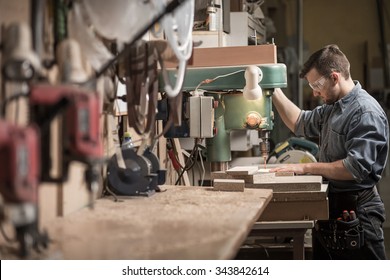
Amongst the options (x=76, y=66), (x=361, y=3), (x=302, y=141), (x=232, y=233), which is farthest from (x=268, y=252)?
(x=361, y=3)

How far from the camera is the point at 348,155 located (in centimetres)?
283

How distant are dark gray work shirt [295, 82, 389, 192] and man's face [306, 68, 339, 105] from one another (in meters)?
0.04

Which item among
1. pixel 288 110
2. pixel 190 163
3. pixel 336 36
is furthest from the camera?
pixel 336 36

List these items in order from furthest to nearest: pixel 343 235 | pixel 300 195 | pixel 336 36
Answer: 1. pixel 336 36
2. pixel 343 235
3. pixel 300 195

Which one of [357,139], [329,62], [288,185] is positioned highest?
[329,62]

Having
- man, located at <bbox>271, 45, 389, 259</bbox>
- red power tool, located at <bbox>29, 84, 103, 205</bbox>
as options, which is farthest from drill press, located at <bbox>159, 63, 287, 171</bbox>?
red power tool, located at <bbox>29, 84, 103, 205</bbox>

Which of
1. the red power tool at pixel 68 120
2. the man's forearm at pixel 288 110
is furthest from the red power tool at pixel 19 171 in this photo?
the man's forearm at pixel 288 110

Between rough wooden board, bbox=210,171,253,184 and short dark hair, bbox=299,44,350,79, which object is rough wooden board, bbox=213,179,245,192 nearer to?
rough wooden board, bbox=210,171,253,184

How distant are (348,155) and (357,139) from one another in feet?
0.28

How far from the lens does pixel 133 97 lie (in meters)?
2.10

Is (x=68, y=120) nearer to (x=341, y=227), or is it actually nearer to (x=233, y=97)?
(x=233, y=97)

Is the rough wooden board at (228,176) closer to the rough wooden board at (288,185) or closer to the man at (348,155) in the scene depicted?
the rough wooden board at (288,185)

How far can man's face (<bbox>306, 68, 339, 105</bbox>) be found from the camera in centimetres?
302

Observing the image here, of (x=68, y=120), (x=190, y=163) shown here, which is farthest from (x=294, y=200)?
(x=68, y=120)
